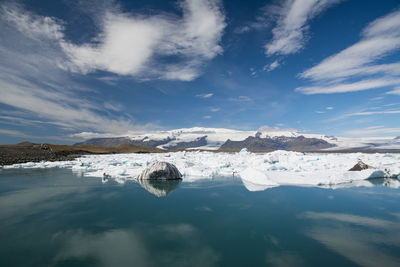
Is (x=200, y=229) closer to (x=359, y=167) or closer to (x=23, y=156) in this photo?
(x=359, y=167)

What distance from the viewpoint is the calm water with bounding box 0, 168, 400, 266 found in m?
2.59

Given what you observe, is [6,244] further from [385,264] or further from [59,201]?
[385,264]

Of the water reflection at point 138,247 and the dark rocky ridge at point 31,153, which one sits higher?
the dark rocky ridge at point 31,153

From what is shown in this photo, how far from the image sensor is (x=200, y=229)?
354 cm

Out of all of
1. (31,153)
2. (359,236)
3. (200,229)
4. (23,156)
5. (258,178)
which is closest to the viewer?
(359,236)

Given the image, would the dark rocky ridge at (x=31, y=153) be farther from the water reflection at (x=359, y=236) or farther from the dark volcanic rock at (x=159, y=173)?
the water reflection at (x=359, y=236)

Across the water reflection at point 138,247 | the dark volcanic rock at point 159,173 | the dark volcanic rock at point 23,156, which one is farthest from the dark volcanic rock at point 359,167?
the dark volcanic rock at point 23,156

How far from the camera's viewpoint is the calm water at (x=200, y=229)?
2588 mm

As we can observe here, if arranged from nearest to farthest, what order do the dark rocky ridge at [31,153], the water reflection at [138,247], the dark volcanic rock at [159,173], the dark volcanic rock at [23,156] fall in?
1. the water reflection at [138,247]
2. the dark volcanic rock at [159,173]
3. the dark volcanic rock at [23,156]
4. the dark rocky ridge at [31,153]

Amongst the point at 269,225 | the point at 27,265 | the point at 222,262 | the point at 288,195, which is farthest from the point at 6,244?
the point at 288,195

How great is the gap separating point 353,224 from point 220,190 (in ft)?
12.4

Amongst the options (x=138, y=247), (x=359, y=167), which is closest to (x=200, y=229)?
(x=138, y=247)

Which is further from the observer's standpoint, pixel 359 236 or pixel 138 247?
pixel 359 236

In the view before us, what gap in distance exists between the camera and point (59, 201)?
536 cm
